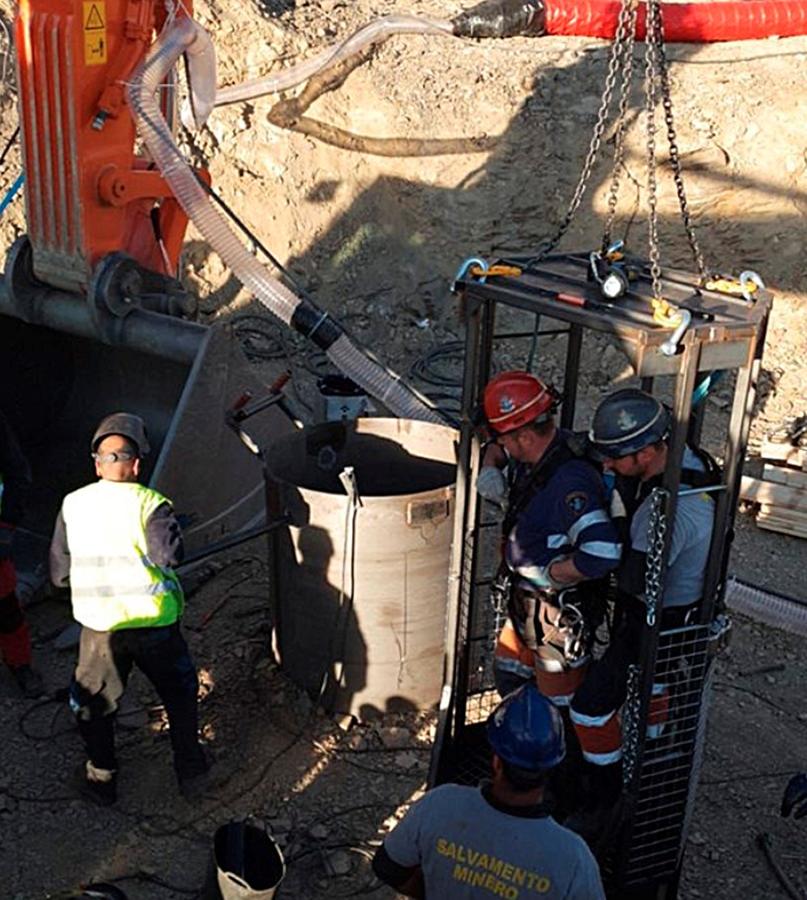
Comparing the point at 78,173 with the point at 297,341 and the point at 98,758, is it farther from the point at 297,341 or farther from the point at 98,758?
the point at 297,341

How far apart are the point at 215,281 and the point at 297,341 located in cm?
103

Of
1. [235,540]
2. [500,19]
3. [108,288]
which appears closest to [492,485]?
[235,540]

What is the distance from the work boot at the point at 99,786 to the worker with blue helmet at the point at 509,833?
2.60m

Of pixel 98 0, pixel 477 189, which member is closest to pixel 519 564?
pixel 98 0

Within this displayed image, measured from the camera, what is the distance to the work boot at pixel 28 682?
6027 mm

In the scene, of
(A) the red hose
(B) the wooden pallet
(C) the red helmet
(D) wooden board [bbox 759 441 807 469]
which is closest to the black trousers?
(C) the red helmet

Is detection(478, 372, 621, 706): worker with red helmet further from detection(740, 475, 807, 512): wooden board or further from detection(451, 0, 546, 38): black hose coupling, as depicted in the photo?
detection(451, 0, 546, 38): black hose coupling

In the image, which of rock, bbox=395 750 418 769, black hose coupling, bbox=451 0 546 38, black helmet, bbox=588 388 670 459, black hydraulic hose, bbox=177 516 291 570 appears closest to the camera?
black helmet, bbox=588 388 670 459

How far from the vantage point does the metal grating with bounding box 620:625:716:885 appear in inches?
172

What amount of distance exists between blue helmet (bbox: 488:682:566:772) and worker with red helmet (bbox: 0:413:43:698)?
11.5 feet

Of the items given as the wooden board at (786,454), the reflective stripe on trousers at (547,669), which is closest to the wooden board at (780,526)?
the wooden board at (786,454)

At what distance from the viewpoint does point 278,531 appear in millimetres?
5848

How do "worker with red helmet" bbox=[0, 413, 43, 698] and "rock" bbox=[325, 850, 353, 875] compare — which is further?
"worker with red helmet" bbox=[0, 413, 43, 698]

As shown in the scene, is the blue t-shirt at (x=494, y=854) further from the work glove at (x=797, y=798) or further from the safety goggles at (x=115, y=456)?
the safety goggles at (x=115, y=456)
